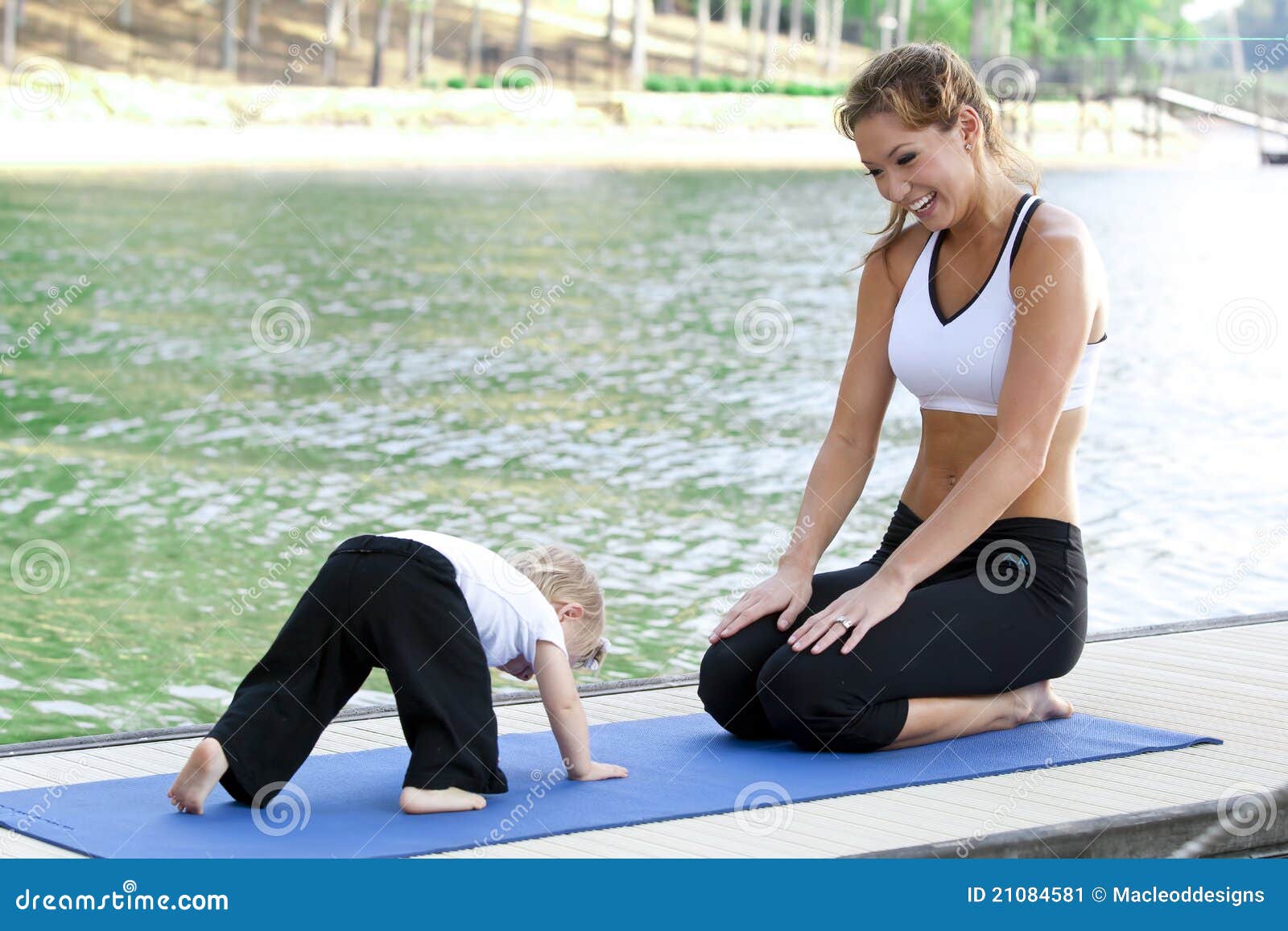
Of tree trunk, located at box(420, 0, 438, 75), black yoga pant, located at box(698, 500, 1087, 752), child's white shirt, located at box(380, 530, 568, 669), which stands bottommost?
black yoga pant, located at box(698, 500, 1087, 752)

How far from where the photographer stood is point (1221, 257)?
2314 centimetres

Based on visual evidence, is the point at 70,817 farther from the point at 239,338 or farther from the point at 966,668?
the point at 239,338

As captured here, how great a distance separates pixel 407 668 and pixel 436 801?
0.26 m

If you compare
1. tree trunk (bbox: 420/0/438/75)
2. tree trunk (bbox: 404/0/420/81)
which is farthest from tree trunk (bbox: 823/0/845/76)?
tree trunk (bbox: 404/0/420/81)

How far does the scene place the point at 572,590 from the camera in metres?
3.61

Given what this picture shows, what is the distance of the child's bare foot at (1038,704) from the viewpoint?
13.2ft

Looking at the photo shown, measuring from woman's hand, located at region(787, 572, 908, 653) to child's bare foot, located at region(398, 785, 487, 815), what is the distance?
0.83 m

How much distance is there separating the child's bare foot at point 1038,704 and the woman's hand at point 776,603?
1.73 ft

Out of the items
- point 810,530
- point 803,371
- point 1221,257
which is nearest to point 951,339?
point 810,530

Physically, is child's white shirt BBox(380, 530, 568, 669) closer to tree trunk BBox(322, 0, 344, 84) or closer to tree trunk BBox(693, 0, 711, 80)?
tree trunk BBox(322, 0, 344, 84)

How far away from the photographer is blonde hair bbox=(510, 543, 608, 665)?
3.61m

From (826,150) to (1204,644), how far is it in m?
42.0

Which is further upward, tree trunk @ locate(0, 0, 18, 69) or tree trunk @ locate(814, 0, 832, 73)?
tree trunk @ locate(814, 0, 832, 73)

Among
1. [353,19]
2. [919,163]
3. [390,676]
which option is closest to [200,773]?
[390,676]
